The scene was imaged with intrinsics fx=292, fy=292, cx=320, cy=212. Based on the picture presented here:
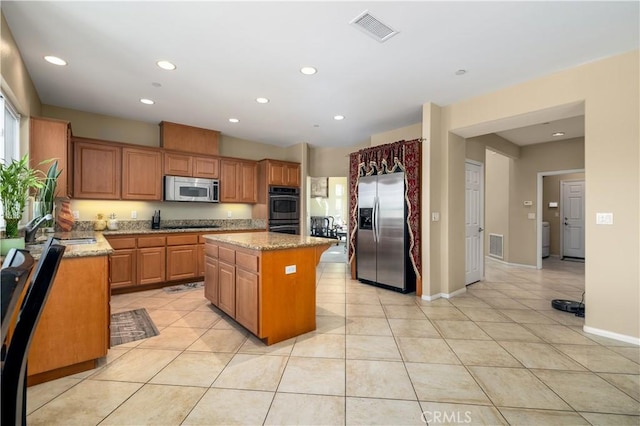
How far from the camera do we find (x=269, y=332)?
254 centimetres

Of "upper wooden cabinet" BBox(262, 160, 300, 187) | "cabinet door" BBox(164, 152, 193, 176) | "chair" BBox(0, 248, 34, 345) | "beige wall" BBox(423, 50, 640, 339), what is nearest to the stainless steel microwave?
"cabinet door" BBox(164, 152, 193, 176)

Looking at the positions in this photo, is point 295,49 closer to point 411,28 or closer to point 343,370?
point 411,28

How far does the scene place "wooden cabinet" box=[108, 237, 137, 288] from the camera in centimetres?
392

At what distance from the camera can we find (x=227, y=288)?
3.04 metres

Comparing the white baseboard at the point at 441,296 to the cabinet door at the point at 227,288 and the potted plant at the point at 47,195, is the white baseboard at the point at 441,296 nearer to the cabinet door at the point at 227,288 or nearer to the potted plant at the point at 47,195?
the cabinet door at the point at 227,288

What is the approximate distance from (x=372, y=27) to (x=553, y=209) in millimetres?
7834

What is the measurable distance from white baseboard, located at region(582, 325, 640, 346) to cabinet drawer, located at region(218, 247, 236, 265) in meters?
3.52

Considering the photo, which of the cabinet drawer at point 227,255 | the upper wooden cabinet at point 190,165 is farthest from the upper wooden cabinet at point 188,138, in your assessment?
the cabinet drawer at point 227,255

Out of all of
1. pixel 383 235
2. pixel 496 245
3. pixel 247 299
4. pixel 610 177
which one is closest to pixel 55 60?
pixel 247 299

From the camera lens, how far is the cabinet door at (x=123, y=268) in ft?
12.9

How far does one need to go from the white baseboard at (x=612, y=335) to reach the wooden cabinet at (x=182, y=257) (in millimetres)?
4898

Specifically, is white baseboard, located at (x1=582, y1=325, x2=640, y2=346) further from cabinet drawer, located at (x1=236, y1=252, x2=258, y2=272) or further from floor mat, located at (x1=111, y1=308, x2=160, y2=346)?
floor mat, located at (x1=111, y1=308, x2=160, y2=346)

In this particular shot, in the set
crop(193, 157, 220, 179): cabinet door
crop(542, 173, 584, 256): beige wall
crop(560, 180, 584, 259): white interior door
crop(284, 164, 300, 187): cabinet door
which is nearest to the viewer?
crop(193, 157, 220, 179): cabinet door

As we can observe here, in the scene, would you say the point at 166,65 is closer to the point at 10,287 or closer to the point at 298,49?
the point at 298,49
